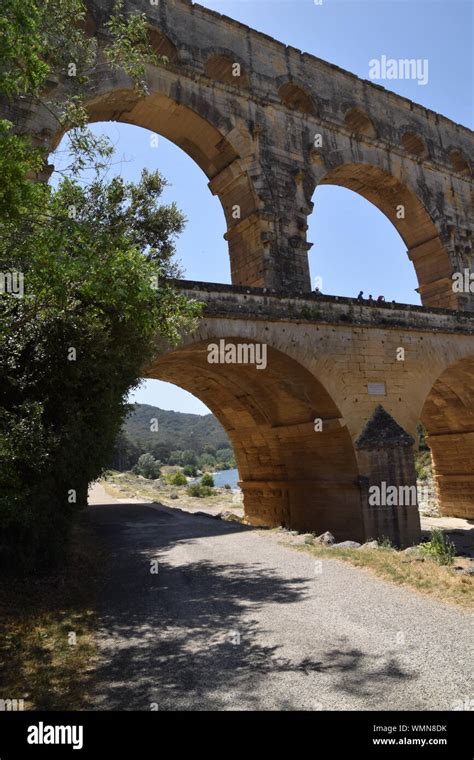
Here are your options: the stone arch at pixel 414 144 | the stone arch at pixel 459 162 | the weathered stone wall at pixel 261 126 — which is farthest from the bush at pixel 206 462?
the weathered stone wall at pixel 261 126

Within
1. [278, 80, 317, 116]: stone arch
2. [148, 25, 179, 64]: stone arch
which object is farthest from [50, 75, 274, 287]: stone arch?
[278, 80, 317, 116]: stone arch

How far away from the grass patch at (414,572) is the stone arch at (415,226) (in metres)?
15.1

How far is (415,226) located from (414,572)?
60.2ft

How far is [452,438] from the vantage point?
22.6 meters

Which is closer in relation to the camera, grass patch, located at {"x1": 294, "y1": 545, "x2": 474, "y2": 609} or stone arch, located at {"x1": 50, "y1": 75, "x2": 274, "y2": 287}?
grass patch, located at {"x1": 294, "y1": 545, "x2": 474, "y2": 609}

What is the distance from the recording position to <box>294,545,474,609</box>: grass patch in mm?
6945

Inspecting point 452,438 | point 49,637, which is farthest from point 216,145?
point 49,637

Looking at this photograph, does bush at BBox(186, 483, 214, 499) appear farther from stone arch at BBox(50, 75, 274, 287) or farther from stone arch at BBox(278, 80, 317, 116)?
stone arch at BBox(278, 80, 317, 116)

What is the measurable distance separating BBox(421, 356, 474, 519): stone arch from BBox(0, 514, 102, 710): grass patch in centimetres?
1608

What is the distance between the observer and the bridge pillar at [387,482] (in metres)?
14.4

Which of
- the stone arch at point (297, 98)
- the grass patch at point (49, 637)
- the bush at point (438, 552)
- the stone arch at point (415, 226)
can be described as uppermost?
the stone arch at point (297, 98)

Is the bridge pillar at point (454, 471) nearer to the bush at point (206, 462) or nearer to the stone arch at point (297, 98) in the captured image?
the stone arch at point (297, 98)
